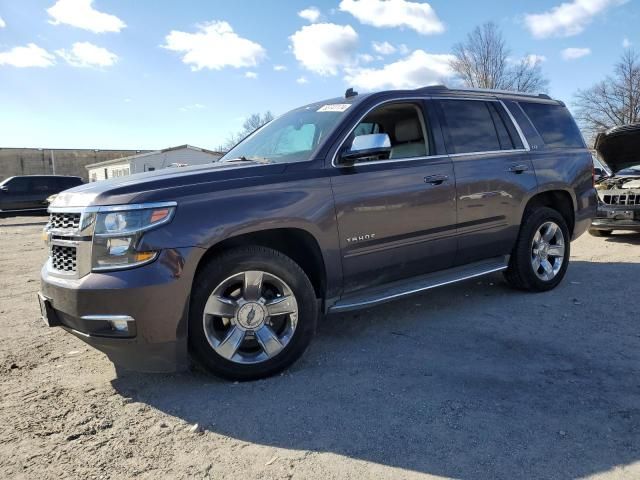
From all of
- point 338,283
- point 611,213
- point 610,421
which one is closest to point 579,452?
point 610,421

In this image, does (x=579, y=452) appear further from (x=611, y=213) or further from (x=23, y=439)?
(x=611, y=213)

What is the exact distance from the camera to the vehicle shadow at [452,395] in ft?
8.23

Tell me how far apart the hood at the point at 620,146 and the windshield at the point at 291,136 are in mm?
5600

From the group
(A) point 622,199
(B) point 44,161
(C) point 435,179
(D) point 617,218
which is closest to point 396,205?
(C) point 435,179

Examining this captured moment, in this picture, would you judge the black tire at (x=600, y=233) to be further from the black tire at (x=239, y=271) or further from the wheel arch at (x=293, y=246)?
the black tire at (x=239, y=271)

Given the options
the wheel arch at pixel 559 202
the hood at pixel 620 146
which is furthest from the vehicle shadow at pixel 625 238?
the wheel arch at pixel 559 202

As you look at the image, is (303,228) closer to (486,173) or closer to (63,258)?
(63,258)

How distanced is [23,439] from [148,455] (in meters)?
0.76

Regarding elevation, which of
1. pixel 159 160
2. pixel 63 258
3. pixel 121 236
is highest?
pixel 159 160

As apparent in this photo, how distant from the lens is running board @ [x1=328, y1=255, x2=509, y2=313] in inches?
149

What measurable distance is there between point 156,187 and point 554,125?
443 cm

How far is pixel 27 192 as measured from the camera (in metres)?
20.4

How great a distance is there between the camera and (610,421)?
2744 mm

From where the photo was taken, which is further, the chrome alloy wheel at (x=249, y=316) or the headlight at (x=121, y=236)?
the chrome alloy wheel at (x=249, y=316)
